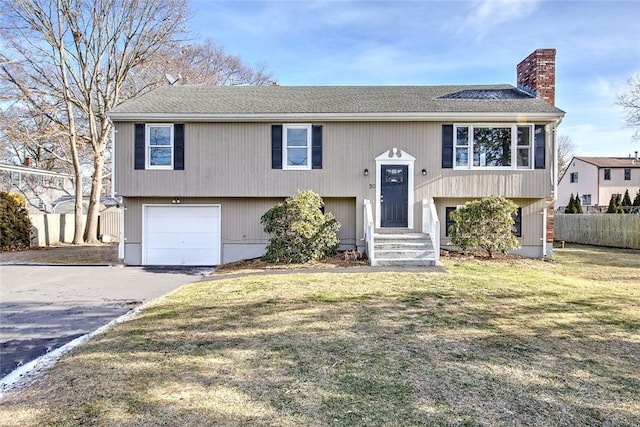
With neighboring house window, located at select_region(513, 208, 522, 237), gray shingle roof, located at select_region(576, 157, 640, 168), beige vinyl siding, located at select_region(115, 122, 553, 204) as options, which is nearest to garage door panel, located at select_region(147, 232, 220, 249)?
beige vinyl siding, located at select_region(115, 122, 553, 204)

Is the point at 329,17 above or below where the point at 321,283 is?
above

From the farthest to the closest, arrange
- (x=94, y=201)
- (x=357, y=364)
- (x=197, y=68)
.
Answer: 1. (x=197, y=68)
2. (x=94, y=201)
3. (x=357, y=364)

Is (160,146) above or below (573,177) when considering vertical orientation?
below

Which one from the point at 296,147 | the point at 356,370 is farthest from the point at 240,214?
the point at 356,370

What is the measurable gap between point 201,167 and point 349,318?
7.96 m

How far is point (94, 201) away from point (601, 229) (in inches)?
902

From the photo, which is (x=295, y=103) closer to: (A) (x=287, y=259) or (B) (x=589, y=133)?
(A) (x=287, y=259)

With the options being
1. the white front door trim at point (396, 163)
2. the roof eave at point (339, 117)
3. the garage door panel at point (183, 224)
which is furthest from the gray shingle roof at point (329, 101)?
the garage door panel at point (183, 224)

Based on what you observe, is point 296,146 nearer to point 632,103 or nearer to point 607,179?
point 632,103

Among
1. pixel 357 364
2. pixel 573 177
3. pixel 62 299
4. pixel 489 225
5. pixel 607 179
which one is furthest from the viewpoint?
pixel 573 177

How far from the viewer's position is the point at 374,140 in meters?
11.6

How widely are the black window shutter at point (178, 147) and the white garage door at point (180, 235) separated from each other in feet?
4.42

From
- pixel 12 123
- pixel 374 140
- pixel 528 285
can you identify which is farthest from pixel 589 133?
pixel 12 123

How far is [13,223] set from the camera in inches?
Answer: 601
